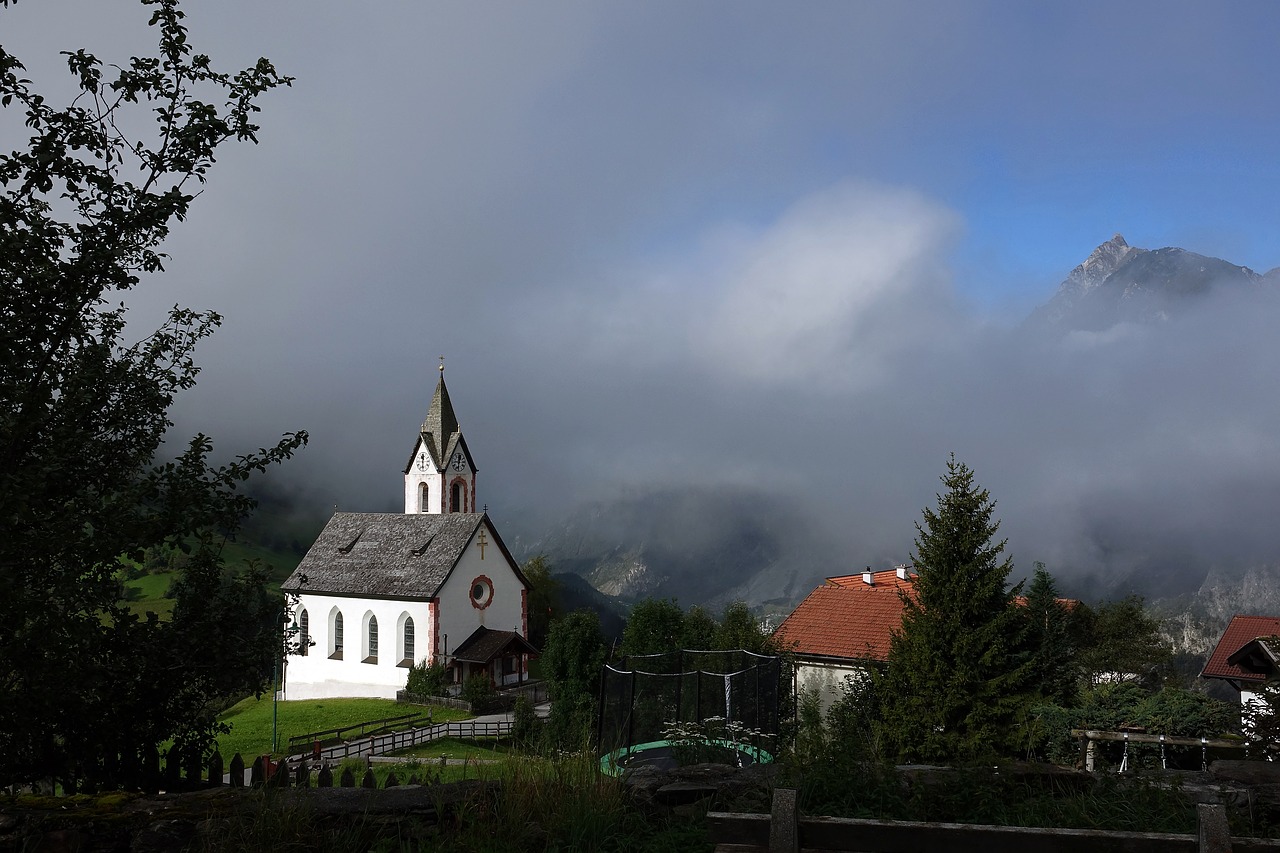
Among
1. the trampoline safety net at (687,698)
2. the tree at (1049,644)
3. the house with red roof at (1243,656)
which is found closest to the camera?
the trampoline safety net at (687,698)

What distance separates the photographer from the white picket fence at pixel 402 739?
31.7 m

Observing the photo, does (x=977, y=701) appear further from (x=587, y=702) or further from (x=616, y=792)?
(x=616, y=792)

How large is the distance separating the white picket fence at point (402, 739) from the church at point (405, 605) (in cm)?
962

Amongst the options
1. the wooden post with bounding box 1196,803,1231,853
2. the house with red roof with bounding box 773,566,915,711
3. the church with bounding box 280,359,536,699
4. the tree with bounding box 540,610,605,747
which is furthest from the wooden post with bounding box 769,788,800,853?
the church with bounding box 280,359,536,699

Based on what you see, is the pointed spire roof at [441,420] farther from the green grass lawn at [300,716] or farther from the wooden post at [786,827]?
the wooden post at [786,827]

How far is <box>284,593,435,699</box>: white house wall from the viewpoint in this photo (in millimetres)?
53844

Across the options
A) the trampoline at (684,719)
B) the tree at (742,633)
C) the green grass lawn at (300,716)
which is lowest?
the green grass lawn at (300,716)

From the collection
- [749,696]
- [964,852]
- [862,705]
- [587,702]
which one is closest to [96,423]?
[964,852]

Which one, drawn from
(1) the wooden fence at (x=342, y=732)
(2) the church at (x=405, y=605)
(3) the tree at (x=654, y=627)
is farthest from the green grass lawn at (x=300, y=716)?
(3) the tree at (x=654, y=627)

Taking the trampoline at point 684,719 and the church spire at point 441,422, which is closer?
A: the trampoline at point 684,719

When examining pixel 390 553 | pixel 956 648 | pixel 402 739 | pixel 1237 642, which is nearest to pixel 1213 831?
pixel 956 648

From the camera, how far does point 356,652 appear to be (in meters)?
56.1

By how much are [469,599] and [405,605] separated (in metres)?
3.78

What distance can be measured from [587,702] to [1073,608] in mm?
21330
